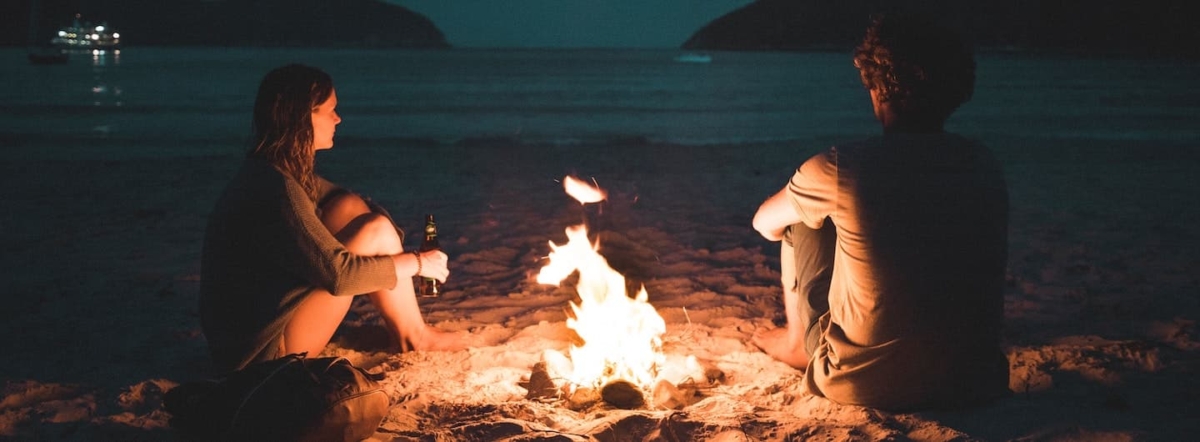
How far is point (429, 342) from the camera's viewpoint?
442 centimetres

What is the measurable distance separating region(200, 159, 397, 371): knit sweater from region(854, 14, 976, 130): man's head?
2039mm

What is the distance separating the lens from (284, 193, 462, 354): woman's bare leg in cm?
364

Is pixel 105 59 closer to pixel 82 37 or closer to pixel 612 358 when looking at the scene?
pixel 82 37

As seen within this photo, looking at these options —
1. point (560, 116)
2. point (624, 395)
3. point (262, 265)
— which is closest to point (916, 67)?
point (624, 395)

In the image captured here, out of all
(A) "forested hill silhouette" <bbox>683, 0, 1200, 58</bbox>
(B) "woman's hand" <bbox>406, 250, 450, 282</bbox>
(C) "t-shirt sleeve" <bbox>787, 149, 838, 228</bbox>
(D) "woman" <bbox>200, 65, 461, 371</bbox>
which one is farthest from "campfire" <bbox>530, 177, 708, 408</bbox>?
(A) "forested hill silhouette" <bbox>683, 0, 1200, 58</bbox>

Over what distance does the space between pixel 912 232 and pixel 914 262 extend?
101 millimetres

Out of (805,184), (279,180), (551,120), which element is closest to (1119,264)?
(805,184)

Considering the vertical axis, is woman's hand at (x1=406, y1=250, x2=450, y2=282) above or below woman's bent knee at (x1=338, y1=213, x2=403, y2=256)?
below

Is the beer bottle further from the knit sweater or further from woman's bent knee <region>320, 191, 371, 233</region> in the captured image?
the knit sweater

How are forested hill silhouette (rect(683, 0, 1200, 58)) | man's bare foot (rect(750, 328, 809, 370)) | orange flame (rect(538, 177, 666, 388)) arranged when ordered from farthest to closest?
1. forested hill silhouette (rect(683, 0, 1200, 58))
2. man's bare foot (rect(750, 328, 809, 370))
3. orange flame (rect(538, 177, 666, 388))

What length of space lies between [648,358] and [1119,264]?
414 cm

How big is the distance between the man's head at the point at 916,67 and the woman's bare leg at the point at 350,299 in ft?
7.09

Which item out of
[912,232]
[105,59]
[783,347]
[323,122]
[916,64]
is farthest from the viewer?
[105,59]

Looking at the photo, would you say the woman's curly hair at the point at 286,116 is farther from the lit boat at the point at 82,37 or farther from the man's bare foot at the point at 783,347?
the lit boat at the point at 82,37
